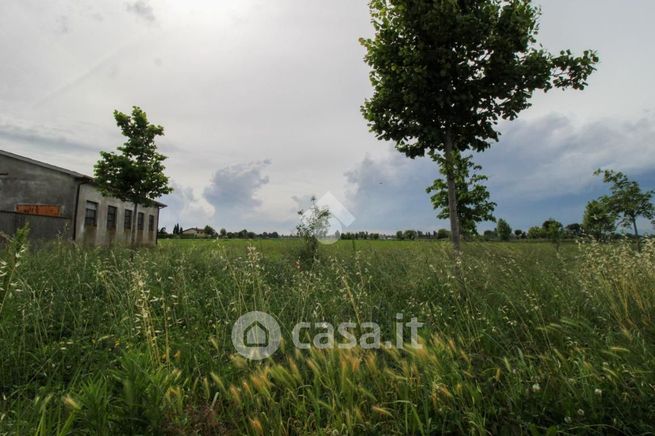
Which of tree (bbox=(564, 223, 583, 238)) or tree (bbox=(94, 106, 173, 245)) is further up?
tree (bbox=(94, 106, 173, 245))

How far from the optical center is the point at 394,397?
7.50ft

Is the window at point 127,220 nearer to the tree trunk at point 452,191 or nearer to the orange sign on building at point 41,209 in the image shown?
the orange sign on building at point 41,209

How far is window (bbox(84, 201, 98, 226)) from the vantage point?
74.5 ft

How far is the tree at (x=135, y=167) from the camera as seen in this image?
21.1 meters

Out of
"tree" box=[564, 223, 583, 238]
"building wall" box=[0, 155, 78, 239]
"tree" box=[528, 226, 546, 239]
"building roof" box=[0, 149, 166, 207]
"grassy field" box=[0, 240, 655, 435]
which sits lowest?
"grassy field" box=[0, 240, 655, 435]

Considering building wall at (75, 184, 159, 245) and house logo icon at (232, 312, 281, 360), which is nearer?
house logo icon at (232, 312, 281, 360)

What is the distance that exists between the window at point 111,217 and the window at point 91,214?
173 centimetres

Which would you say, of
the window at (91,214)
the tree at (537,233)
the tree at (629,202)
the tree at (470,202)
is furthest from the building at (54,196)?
the tree at (537,233)

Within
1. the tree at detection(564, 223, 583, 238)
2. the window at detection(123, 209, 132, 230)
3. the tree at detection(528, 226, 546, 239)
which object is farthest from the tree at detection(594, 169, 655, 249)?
the window at detection(123, 209, 132, 230)

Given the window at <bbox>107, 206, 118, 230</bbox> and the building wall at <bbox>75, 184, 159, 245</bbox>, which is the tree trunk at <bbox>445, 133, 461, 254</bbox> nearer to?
the building wall at <bbox>75, 184, 159, 245</bbox>

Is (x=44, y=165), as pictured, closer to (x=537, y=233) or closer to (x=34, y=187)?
(x=34, y=187)
